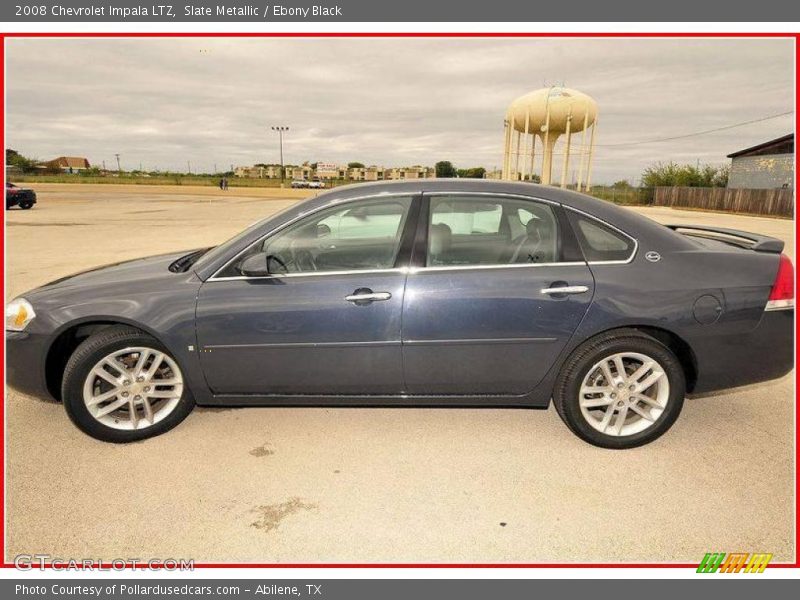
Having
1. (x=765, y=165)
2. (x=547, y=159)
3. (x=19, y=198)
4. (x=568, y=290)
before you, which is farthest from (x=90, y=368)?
(x=765, y=165)

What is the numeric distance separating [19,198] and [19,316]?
24.9 metres

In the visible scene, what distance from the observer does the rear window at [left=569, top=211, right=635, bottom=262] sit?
3.07 m

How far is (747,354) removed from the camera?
3.09m

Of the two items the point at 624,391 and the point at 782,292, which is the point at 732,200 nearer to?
the point at 782,292

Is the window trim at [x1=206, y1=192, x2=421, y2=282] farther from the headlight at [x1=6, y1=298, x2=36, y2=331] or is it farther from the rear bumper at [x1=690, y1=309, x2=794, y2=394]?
the rear bumper at [x1=690, y1=309, x2=794, y2=394]

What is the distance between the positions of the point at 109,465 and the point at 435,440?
1950 mm

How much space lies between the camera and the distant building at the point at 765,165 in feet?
110

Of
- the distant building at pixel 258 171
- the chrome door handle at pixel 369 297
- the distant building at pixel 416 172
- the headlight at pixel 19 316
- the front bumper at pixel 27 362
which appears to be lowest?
the front bumper at pixel 27 362

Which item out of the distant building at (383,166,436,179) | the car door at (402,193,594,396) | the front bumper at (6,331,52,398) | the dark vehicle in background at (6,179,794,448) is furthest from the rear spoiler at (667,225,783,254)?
the front bumper at (6,331,52,398)

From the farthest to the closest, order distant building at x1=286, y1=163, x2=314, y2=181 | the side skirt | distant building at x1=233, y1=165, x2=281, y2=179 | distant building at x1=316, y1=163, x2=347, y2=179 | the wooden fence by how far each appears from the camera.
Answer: distant building at x1=233, y1=165, x2=281, y2=179 → distant building at x1=286, y1=163, x2=314, y2=181 → distant building at x1=316, y1=163, x2=347, y2=179 → the wooden fence → the side skirt

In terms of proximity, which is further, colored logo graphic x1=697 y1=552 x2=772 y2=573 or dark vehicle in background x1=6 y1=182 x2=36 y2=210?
dark vehicle in background x1=6 y1=182 x2=36 y2=210

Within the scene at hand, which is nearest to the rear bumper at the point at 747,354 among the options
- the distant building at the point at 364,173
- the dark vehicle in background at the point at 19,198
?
the dark vehicle in background at the point at 19,198

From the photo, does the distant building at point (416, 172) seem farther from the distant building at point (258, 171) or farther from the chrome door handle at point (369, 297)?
the distant building at point (258, 171)

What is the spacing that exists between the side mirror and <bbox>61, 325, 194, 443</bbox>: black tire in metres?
0.75
